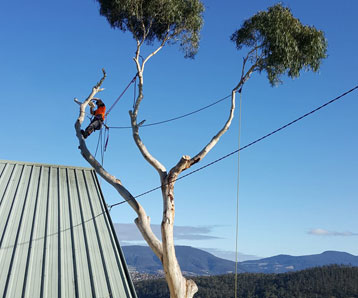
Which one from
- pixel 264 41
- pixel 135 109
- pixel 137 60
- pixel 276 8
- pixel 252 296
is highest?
pixel 276 8

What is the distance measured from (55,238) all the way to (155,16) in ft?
33.0

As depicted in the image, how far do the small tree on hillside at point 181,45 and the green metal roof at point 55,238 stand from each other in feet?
8.65

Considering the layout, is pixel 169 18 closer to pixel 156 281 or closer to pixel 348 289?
pixel 348 289

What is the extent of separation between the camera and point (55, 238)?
743 cm

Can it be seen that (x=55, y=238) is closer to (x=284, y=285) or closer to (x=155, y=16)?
(x=155, y=16)

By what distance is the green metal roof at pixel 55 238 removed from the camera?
6469mm

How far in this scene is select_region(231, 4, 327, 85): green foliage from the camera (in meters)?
14.2

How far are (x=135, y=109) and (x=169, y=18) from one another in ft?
13.0

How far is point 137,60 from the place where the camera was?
14289 mm

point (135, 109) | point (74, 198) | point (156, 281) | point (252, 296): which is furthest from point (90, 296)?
point (156, 281)

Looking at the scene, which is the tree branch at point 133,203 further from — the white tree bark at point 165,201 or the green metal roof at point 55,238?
the green metal roof at point 55,238

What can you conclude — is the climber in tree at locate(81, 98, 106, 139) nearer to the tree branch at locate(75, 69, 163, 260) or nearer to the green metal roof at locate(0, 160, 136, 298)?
the tree branch at locate(75, 69, 163, 260)

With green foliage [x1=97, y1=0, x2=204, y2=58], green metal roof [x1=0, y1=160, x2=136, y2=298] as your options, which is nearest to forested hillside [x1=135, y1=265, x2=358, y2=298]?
green foliage [x1=97, y1=0, x2=204, y2=58]

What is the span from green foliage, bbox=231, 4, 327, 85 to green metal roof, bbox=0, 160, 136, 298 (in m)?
8.00
